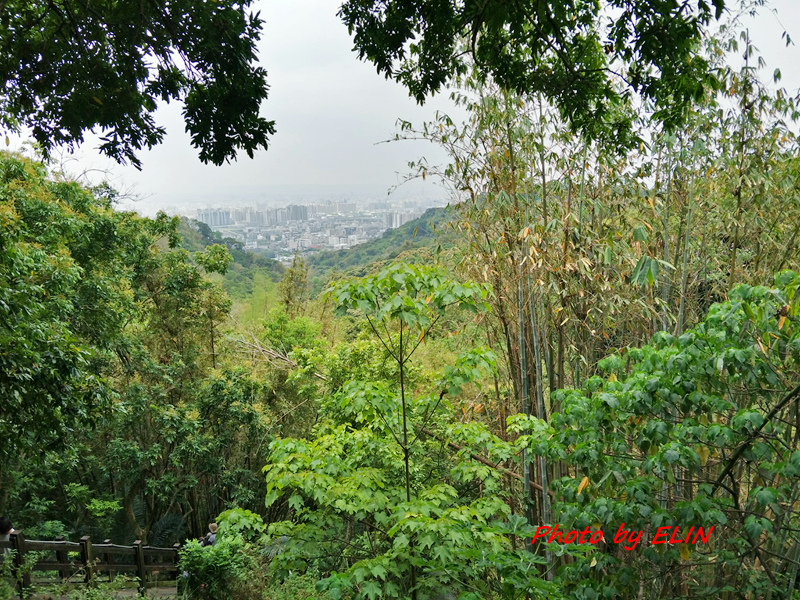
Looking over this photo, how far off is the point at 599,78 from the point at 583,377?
2341 mm

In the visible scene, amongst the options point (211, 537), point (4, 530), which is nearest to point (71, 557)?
point (4, 530)

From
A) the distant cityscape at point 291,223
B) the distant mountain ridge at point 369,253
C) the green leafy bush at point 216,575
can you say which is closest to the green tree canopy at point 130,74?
the distant mountain ridge at point 369,253

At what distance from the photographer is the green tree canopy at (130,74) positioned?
2549mm

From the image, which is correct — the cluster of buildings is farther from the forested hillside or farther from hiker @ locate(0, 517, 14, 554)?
hiker @ locate(0, 517, 14, 554)

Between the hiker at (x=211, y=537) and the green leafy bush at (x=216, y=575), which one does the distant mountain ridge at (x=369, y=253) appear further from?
the green leafy bush at (x=216, y=575)

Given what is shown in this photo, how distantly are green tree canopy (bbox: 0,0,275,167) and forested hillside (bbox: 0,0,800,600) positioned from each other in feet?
0.49

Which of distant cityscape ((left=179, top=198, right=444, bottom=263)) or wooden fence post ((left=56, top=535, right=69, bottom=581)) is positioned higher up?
distant cityscape ((left=179, top=198, right=444, bottom=263))

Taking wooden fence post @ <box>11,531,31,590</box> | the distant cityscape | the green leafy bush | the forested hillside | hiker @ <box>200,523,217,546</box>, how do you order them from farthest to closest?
the distant cityscape → hiker @ <box>200,523,217,546</box> → the green leafy bush → wooden fence post @ <box>11,531,31,590</box> → the forested hillside

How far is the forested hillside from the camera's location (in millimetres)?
1918

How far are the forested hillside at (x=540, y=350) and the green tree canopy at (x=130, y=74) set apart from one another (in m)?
0.15

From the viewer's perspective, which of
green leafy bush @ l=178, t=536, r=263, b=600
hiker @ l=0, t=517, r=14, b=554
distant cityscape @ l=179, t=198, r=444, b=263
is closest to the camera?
hiker @ l=0, t=517, r=14, b=554

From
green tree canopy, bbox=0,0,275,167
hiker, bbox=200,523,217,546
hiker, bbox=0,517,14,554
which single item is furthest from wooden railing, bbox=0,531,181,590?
green tree canopy, bbox=0,0,275,167

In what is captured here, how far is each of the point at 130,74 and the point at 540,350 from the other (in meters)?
3.01

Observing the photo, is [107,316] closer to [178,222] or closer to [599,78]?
[178,222]
